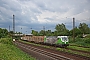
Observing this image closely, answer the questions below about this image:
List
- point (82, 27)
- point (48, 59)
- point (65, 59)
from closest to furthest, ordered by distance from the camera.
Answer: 1. point (65, 59)
2. point (48, 59)
3. point (82, 27)

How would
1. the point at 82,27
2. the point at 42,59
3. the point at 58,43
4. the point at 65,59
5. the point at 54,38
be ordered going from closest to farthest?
the point at 65,59 < the point at 42,59 < the point at 58,43 < the point at 54,38 < the point at 82,27

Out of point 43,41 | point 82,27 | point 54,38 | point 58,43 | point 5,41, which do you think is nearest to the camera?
point 5,41

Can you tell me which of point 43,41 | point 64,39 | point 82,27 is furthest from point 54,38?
point 82,27

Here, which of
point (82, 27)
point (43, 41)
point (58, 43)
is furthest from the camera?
point (82, 27)

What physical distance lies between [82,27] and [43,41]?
4642 centimetres

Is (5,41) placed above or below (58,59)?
above

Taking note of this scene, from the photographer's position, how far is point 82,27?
89250 millimetres

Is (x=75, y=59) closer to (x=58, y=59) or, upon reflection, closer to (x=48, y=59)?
(x=58, y=59)

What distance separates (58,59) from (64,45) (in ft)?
51.1

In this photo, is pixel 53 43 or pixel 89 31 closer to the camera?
pixel 53 43

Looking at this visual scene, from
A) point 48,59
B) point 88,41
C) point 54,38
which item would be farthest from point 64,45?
point 48,59

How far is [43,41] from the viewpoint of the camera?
159 ft

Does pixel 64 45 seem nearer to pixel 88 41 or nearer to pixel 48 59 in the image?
pixel 88 41

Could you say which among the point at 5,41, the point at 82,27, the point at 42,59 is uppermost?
the point at 82,27
